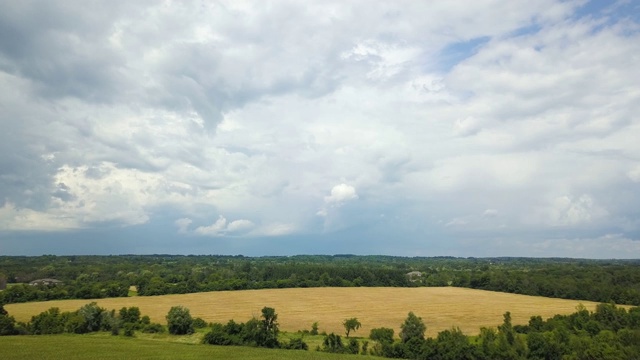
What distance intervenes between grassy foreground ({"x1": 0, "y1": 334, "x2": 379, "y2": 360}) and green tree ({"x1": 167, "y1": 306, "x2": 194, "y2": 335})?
629 centimetres

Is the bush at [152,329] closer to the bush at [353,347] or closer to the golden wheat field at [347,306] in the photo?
the golden wheat field at [347,306]

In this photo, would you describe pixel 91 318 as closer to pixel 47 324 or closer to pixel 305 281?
pixel 47 324

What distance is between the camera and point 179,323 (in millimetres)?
78625

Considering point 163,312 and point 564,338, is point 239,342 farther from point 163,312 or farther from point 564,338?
point 564,338

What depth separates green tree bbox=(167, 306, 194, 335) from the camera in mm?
78625

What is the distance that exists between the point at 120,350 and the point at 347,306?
6020 centimetres

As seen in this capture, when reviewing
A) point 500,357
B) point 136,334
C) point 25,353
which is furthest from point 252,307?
point 500,357

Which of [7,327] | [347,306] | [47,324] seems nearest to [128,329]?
[47,324]

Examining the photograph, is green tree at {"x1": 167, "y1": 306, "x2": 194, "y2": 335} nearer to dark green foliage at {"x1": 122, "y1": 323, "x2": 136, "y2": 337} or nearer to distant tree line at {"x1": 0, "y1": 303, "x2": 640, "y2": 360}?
distant tree line at {"x1": 0, "y1": 303, "x2": 640, "y2": 360}

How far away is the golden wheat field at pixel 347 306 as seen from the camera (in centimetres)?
9049

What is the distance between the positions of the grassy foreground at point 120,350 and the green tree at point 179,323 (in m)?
6.29

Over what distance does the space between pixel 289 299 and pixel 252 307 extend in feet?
58.4

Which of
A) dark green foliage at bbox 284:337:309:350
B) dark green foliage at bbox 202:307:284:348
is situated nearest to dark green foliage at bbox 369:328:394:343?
dark green foliage at bbox 284:337:309:350

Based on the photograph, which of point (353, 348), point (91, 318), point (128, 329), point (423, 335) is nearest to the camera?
point (353, 348)
